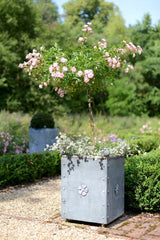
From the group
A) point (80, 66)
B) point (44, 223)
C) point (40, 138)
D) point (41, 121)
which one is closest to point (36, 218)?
point (44, 223)

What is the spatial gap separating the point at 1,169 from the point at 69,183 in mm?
2414

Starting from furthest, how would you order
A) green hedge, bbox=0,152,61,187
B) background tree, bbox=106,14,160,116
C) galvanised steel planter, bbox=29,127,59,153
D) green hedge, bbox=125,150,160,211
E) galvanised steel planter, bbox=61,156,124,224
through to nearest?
background tree, bbox=106,14,160,116 → galvanised steel planter, bbox=29,127,59,153 → green hedge, bbox=0,152,61,187 → green hedge, bbox=125,150,160,211 → galvanised steel planter, bbox=61,156,124,224

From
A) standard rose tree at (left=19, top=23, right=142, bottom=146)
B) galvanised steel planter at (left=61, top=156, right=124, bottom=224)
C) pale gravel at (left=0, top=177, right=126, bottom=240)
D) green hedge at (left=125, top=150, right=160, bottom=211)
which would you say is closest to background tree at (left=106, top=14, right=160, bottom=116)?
pale gravel at (left=0, top=177, right=126, bottom=240)

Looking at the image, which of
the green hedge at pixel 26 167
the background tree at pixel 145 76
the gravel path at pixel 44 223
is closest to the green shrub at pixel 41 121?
the green hedge at pixel 26 167

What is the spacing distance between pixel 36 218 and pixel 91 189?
935mm

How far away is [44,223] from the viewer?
13.1ft

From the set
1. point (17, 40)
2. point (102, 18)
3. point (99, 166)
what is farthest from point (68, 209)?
point (102, 18)

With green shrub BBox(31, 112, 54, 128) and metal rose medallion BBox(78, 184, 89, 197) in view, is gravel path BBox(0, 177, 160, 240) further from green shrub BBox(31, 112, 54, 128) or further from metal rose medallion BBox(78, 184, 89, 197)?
green shrub BBox(31, 112, 54, 128)

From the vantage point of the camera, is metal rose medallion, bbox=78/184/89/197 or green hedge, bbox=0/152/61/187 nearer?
metal rose medallion, bbox=78/184/89/197

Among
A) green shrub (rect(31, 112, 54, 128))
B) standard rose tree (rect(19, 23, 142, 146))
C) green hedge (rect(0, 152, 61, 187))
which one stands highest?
standard rose tree (rect(19, 23, 142, 146))

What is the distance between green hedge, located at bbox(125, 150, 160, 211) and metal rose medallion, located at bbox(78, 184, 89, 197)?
34.5 inches

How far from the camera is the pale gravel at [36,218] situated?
11.7 ft

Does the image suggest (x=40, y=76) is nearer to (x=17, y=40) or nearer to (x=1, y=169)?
(x=1, y=169)

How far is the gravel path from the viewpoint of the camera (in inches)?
140
